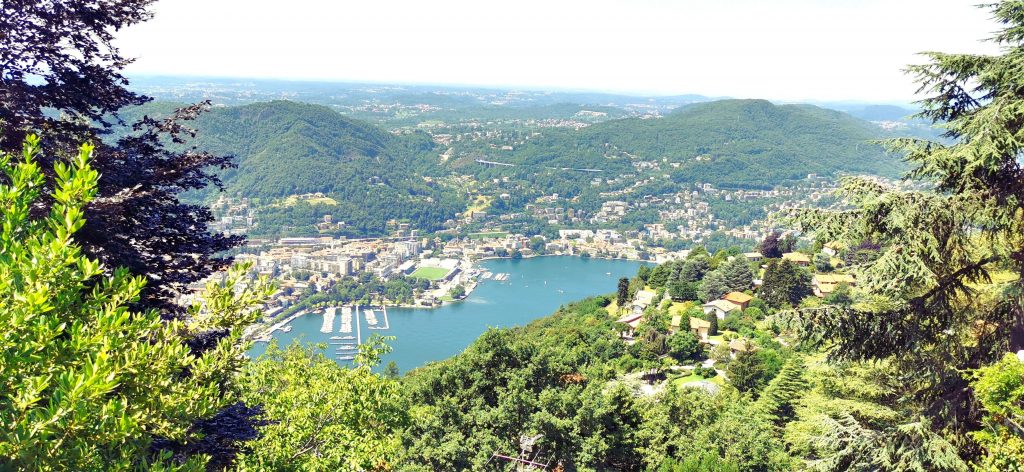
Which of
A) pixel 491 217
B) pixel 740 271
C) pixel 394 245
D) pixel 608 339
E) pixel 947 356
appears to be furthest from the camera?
pixel 491 217

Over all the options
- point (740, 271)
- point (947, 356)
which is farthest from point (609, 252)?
point (947, 356)

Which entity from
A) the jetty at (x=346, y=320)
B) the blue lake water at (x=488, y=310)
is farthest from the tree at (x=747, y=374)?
the jetty at (x=346, y=320)

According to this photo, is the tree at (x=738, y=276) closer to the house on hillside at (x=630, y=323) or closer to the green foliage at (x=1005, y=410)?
the house on hillside at (x=630, y=323)

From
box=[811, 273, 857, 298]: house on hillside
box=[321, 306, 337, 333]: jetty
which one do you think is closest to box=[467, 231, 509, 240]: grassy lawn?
box=[321, 306, 337, 333]: jetty

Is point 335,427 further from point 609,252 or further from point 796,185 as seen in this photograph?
point 796,185

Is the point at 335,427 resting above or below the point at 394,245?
above

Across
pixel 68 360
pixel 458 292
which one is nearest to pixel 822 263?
pixel 68 360
